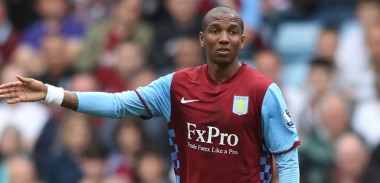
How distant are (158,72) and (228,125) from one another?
5.81 m

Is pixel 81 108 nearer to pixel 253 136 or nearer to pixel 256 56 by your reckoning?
pixel 253 136

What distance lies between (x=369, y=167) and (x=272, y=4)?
3.33 m

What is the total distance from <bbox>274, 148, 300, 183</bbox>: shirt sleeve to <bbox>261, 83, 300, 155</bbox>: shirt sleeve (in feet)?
0.14

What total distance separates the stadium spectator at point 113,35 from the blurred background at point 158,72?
14 millimetres

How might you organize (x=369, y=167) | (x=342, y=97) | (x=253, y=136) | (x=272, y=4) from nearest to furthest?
(x=253, y=136) → (x=369, y=167) → (x=342, y=97) → (x=272, y=4)

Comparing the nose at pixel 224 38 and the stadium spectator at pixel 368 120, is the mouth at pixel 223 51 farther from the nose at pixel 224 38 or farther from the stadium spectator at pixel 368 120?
the stadium spectator at pixel 368 120

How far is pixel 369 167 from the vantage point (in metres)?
11.4

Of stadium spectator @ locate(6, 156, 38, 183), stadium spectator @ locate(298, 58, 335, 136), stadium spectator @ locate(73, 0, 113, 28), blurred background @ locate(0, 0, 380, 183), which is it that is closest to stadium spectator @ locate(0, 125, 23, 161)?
blurred background @ locate(0, 0, 380, 183)

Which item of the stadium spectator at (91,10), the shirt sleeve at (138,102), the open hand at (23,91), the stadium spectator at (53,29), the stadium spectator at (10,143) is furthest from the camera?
the stadium spectator at (91,10)

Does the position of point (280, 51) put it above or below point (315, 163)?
above

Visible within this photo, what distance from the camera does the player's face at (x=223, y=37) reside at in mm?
7535

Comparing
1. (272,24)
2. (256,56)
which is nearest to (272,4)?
(272,24)

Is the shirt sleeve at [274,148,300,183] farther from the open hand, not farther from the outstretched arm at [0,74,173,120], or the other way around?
the open hand

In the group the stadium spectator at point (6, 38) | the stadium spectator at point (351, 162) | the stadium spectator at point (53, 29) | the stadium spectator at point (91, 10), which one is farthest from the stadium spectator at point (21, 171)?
the stadium spectator at point (351, 162)
